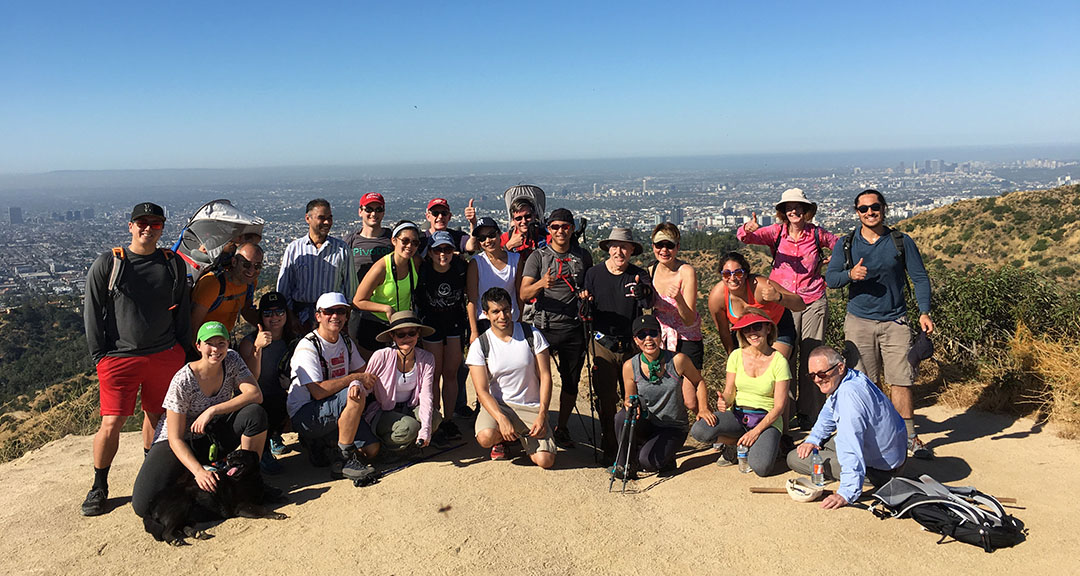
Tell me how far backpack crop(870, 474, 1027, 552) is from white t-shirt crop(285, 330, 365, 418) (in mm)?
4161

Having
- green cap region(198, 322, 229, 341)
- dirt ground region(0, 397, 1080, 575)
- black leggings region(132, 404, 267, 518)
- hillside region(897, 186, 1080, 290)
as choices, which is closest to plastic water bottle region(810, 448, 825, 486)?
dirt ground region(0, 397, 1080, 575)

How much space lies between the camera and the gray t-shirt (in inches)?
181

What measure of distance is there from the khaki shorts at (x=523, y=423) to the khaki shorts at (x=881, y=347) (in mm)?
2893

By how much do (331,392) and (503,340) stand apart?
1.47 metres

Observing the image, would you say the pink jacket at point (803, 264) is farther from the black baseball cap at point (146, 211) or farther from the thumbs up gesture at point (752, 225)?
the black baseball cap at point (146, 211)

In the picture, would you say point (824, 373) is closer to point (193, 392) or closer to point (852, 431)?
point (852, 431)

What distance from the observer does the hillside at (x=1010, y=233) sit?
24031 mm

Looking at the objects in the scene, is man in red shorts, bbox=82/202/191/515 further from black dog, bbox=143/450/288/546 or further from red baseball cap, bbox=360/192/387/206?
red baseball cap, bbox=360/192/387/206

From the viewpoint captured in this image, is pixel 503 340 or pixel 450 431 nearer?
pixel 503 340

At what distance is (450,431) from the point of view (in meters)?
6.27

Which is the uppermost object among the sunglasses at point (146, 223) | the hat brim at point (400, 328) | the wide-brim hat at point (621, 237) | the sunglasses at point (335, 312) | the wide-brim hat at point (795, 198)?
the wide-brim hat at point (795, 198)

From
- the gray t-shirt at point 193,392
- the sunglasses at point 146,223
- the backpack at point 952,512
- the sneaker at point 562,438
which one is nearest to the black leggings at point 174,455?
the gray t-shirt at point 193,392

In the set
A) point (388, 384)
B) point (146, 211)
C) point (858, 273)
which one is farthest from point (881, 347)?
point (146, 211)

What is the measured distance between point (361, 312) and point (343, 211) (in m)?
54.7
